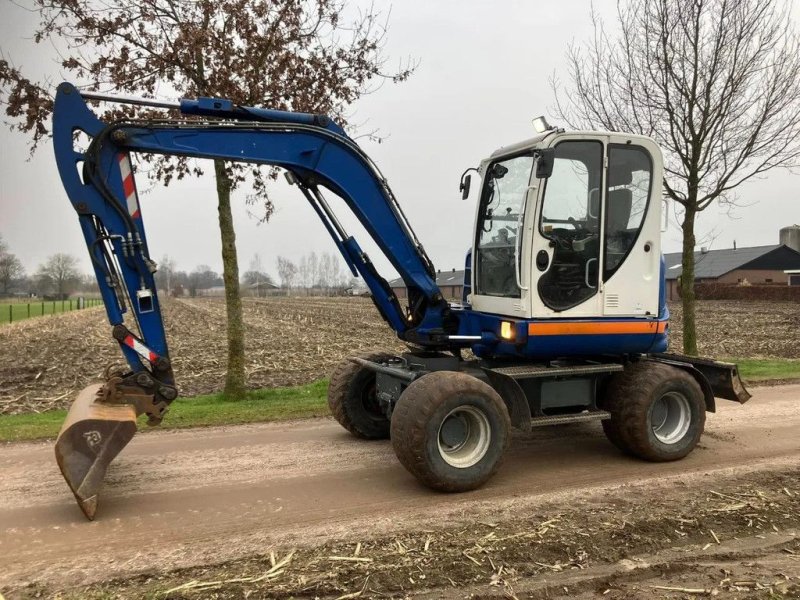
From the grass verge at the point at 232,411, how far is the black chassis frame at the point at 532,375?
2.04m

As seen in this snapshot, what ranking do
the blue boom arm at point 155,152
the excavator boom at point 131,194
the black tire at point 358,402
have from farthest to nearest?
the black tire at point 358,402 < the blue boom arm at point 155,152 < the excavator boom at point 131,194

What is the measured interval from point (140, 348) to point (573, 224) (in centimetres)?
416

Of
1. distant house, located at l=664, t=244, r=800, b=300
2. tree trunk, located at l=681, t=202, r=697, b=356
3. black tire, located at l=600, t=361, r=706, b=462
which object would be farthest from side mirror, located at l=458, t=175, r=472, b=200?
distant house, located at l=664, t=244, r=800, b=300

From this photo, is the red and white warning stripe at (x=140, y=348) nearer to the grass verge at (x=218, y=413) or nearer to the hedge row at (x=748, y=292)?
the grass verge at (x=218, y=413)

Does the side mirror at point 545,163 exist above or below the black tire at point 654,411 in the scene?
above

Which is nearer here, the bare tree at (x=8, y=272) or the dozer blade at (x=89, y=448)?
the dozer blade at (x=89, y=448)

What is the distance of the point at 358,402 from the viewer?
23.7 ft

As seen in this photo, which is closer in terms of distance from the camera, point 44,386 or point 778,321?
point 44,386

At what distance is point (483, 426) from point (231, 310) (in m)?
5.85

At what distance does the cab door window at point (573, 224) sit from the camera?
605 centimetres

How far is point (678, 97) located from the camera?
1084 cm

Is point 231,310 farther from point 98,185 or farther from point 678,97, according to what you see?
point 678,97

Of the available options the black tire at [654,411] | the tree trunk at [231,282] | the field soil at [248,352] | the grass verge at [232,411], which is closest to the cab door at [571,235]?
the black tire at [654,411]

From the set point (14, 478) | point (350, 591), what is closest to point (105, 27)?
point (14, 478)
